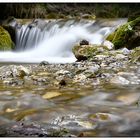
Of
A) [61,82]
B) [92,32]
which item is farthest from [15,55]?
[61,82]

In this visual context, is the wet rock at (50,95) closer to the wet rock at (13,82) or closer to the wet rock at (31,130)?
the wet rock at (13,82)

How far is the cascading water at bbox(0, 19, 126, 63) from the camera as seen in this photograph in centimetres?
1452

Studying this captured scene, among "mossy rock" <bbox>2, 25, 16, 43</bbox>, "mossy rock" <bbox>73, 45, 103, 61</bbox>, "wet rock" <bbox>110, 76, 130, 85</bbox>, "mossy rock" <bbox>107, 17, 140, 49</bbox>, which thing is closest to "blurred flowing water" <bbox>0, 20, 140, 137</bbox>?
"wet rock" <bbox>110, 76, 130, 85</bbox>

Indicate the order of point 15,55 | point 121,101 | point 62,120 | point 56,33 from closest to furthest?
point 62,120 → point 121,101 → point 15,55 → point 56,33

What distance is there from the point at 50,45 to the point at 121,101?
10675mm

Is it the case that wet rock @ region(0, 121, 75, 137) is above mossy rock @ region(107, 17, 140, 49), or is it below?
below

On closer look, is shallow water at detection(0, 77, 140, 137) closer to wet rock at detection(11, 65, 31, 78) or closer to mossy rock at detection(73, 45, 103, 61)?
wet rock at detection(11, 65, 31, 78)

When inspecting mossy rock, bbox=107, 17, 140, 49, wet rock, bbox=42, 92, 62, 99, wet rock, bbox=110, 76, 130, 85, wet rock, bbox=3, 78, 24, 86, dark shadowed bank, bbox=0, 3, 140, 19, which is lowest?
wet rock, bbox=42, 92, 62, 99

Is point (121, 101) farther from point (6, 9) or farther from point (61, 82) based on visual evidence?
point (6, 9)

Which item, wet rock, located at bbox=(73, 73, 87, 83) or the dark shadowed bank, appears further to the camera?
the dark shadowed bank

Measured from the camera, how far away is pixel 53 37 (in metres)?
15.9

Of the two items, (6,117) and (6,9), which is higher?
(6,9)

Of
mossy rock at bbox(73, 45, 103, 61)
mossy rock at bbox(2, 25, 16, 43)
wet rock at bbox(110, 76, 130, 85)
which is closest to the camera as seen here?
wet rock at bbox(110, 76, 130, 85)

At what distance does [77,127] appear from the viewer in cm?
366
